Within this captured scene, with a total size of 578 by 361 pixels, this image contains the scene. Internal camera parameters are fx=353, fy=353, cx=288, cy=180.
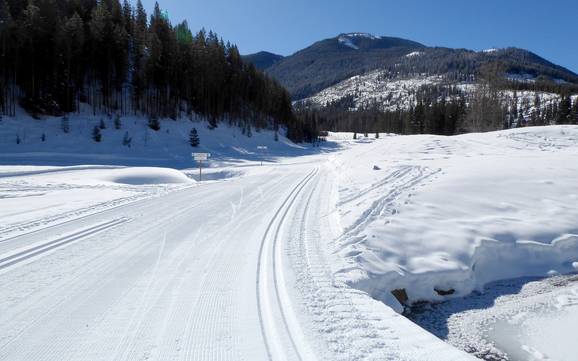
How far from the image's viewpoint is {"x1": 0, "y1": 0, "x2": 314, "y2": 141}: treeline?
4072cm

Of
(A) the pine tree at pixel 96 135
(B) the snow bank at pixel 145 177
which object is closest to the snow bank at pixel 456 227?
(B) the snow bank at pixel 145 177

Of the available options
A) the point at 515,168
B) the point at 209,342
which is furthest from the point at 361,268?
the point at 515,168

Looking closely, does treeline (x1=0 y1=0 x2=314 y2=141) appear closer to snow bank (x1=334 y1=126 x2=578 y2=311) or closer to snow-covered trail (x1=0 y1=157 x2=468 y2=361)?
snow-covered trail (x1=0 y1=157 x2=468 y2=361)

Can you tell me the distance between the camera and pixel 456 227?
30.4 ft

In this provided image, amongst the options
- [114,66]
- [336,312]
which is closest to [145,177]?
[336,312]

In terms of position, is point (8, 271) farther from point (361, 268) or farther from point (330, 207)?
point (330, 207)

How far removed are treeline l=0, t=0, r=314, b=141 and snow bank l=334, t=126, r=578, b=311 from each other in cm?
4309

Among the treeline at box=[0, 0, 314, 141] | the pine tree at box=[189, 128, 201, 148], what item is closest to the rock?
the pine tree at box=[189, 128, 201, 148]

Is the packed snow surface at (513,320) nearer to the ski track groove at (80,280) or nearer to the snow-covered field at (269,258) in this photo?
the snow-covered field at (269,258)

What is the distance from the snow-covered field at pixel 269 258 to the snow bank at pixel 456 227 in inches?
1.8

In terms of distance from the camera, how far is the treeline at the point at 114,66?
40719mm

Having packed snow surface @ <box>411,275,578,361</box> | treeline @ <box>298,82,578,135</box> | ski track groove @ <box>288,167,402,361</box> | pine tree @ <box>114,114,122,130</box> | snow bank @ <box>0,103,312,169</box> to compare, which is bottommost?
packed snow surface @ <box>411,275,578,361</box>

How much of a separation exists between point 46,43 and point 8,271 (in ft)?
154

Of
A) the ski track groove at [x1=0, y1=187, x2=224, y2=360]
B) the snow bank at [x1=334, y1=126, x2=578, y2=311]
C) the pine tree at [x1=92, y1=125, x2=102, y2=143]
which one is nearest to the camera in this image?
the ski track groove at [x1=0, y1=187, x2=224, y2=360]
